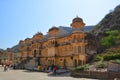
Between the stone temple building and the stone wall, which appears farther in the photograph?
the stone temple building

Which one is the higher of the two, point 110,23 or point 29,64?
point 110,23

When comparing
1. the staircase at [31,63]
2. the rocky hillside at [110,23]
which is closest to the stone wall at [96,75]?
the staircase at [31,63]

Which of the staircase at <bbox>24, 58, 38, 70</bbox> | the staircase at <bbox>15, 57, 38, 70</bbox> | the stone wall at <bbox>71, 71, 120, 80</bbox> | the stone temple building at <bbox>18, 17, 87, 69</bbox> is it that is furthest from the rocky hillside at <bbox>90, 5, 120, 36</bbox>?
the stone wall at <bbox>71, 71, 120, 80</bbox>

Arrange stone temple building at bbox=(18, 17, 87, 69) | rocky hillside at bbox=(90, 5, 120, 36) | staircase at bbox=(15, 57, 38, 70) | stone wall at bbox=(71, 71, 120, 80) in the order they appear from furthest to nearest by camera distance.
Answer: rocky hillside at bbox=(90, 5, 120, 36), staircase at bbox=(15, 57, 38, 70), stone temple building at bbox=(18, 17, 87, 69), stone wall at bbox=(71, 71, 120, 80)

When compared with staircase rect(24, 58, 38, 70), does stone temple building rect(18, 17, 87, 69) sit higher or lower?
higher

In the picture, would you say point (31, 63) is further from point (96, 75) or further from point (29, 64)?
point (96, 75)

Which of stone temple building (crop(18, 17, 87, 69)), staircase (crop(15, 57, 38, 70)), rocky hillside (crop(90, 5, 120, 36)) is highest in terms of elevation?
rocky hillside (crop(90, 5, 120, 36))

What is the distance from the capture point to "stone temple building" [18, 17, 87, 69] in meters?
50.4

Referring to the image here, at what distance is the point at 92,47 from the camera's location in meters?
58.9

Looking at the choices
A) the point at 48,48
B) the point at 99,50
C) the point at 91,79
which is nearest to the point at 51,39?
the point at 48,48

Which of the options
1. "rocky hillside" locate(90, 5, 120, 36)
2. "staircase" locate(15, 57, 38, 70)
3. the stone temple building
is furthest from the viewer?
"rocky hillside" locate(90, 5, 120, 36)

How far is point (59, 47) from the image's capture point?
60562mm

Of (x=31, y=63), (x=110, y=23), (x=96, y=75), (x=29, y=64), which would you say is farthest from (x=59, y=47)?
(x=110, y=23)

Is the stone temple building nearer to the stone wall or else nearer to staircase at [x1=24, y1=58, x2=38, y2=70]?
staircase at [x1=24, y1=58, x2=38, y2=70]
